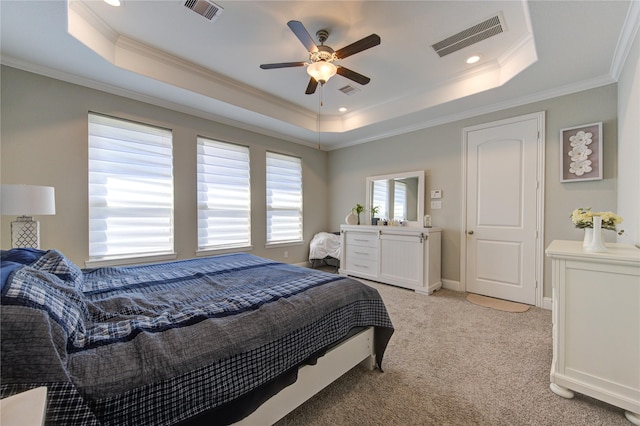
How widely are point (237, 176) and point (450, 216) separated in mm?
3291

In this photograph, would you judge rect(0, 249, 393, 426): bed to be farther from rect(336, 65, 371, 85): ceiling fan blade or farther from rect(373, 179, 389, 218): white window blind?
rect(373, 179, 389, 218): white window blind

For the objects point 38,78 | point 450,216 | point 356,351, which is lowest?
point 356,351

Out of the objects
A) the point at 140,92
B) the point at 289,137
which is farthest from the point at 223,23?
the point at 289,137

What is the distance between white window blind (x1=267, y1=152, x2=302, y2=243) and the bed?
2.69 m

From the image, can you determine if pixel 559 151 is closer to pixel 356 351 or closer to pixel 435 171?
pixel 435 171

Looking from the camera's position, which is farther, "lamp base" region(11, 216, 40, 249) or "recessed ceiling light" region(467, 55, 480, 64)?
"recessed ceiling light" region(467, 55, 480, 64)

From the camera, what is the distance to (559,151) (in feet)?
9.45

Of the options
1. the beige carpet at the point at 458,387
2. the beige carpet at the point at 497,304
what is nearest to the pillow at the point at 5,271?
the beige carpet at the point at 458,387

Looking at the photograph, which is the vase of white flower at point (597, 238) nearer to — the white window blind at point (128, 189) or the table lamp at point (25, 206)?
the table lamp at point (25, 206)

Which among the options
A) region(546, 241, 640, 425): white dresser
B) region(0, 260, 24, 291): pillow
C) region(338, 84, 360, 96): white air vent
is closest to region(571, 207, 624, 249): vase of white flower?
region(546, 241, 640, 425): white dresser

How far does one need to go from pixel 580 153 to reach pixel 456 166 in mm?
1243

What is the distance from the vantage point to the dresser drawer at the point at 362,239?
4.06m

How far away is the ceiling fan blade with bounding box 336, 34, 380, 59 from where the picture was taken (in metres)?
1.90

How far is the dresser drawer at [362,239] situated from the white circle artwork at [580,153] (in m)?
2.42
